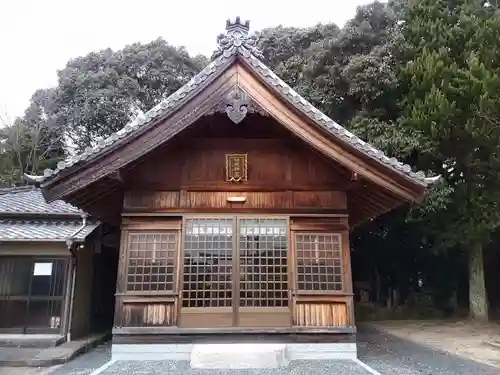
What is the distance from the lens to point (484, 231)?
14.8 metres

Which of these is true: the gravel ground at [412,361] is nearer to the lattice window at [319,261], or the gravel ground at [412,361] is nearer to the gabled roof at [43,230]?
the lattice window at [319,261]

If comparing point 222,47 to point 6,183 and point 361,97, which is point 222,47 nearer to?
point 361,97

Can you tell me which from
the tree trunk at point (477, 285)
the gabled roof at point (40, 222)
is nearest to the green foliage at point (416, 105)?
the tree trunk at point (477, 285)

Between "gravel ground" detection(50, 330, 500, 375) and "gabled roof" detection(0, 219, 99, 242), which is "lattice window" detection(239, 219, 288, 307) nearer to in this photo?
"gravel ground" detection(50, 330, 500, 375)

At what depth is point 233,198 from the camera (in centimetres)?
732

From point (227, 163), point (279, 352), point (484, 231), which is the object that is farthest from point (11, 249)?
point (484, 231)

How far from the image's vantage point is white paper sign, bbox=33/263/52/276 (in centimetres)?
1102

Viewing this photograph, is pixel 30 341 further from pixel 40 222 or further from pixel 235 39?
pixel 235 39

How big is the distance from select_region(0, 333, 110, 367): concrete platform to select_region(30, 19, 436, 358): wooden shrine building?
2.99 m

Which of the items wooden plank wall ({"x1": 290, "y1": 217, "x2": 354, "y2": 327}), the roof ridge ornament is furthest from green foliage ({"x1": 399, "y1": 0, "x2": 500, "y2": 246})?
the roof ridge ornament

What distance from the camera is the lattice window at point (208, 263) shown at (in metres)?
7.02

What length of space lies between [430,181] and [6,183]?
21.7m

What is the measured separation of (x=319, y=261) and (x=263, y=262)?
3.03ft

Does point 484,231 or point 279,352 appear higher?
point 484,231
